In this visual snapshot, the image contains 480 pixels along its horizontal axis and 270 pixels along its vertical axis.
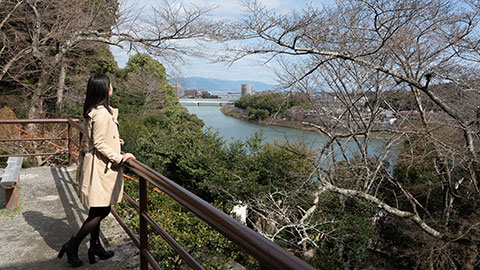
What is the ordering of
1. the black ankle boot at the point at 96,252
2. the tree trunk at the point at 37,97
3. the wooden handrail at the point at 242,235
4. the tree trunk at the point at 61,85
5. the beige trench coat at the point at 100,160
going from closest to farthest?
1. the wooden handrail at the point at 242,235
2. the beige trench coat at the point at 100,160
3. the black ankle boot at the point at 96,252
4. the tree trunk at the point at 37,97
5. the tree trunk at the point at 61,85

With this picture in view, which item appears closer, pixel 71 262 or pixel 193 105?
pixel 71 262

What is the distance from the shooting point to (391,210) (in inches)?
285

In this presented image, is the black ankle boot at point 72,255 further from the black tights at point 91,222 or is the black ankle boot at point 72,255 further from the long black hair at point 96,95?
the long black hair at point 96,95

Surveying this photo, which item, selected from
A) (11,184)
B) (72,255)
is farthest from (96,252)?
(11,184)

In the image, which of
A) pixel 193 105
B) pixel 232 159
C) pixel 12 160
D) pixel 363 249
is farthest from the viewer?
pixel 193 105

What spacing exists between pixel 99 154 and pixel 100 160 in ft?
0.13

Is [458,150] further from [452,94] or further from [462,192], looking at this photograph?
[462,192]

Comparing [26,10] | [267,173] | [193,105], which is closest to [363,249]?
[267,173]

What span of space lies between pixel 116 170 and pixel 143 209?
1.58 ft

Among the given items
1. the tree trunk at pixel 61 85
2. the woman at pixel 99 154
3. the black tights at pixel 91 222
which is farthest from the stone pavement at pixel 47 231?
the tree trunk at pixel 61 85

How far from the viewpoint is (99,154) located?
6.79 ft

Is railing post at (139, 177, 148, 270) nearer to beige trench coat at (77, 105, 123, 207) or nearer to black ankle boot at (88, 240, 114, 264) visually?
beige trench coat at (77, 105, 123, 207)

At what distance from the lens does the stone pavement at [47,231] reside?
8.07 feet

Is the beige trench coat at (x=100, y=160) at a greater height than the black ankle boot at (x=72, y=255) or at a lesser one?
greater
